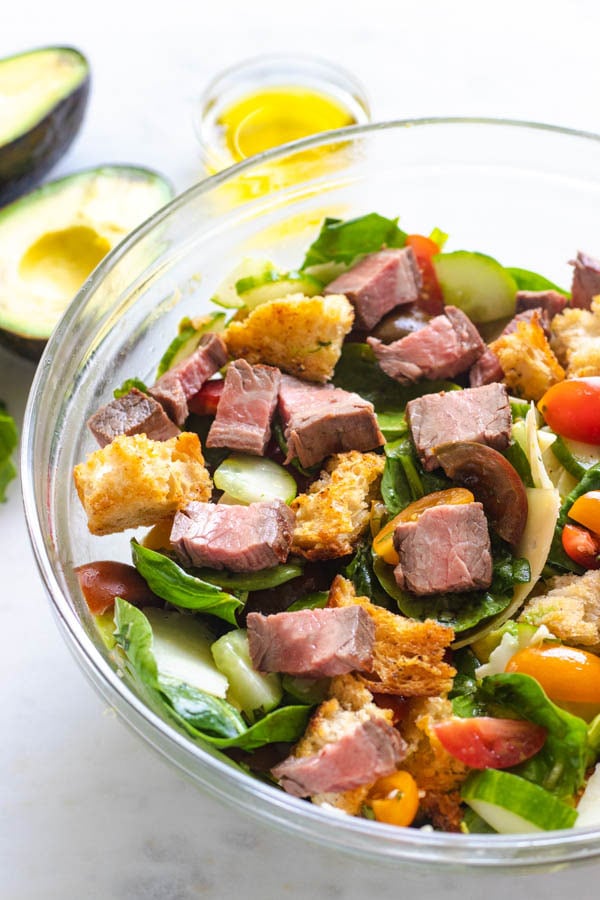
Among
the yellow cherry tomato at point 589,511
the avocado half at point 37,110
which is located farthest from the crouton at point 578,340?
the avocado half at point 37,110

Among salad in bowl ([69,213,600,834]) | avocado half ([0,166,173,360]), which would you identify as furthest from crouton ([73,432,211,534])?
avocado half ([0,166,173,360])

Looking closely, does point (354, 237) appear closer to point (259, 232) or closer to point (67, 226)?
point (259, 232)

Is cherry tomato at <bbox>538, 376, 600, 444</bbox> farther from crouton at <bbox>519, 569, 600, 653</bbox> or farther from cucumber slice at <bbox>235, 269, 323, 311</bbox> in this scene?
cucumber slice at <bbox>235, 269, 323, 311</bbox>

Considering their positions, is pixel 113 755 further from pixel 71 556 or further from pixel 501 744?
pixel 501 744

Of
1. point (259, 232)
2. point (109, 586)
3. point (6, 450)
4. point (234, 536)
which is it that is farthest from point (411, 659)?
point (259, 232)

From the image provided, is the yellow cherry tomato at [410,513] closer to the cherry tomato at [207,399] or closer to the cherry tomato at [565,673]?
the cherry tomato at [565,673]

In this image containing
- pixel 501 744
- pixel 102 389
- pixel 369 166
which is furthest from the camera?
pixel 369 166

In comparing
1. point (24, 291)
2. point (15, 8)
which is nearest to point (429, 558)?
point (24, 291)
